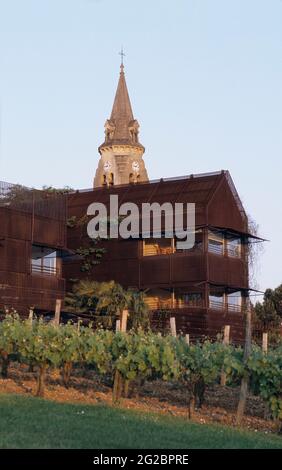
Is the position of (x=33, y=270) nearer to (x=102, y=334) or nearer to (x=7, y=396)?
(x=102, y=334)

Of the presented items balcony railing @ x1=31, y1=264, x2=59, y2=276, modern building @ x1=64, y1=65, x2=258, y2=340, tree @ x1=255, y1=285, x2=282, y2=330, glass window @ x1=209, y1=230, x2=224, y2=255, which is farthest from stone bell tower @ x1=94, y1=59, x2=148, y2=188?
balcony railing @ x1=31, y1=264, x2=59, y2=276

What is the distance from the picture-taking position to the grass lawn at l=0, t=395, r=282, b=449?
1345 centimetres

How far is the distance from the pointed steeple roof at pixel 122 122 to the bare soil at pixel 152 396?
48073 millimetres

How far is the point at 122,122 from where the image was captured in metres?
71.2

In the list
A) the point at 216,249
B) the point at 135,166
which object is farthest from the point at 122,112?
the point at 216,249

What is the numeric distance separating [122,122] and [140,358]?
52.5 meters

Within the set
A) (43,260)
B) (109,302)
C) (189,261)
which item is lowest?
(109,302)

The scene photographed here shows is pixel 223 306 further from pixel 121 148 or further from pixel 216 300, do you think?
pixel 121 148

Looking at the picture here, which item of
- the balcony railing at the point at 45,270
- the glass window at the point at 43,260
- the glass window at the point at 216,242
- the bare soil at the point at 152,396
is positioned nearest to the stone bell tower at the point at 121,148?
the glass window at the point at 216,242

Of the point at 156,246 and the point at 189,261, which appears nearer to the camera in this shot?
the point at 189,261

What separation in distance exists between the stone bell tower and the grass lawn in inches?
2062

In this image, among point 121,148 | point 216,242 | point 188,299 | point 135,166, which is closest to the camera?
point 188,299

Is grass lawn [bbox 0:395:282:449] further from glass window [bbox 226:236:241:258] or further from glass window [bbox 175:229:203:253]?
glass window [bbox 226:236:241:258]

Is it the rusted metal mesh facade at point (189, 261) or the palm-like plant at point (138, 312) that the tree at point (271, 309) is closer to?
the rusted metal mesh facade at point (189, 261)
